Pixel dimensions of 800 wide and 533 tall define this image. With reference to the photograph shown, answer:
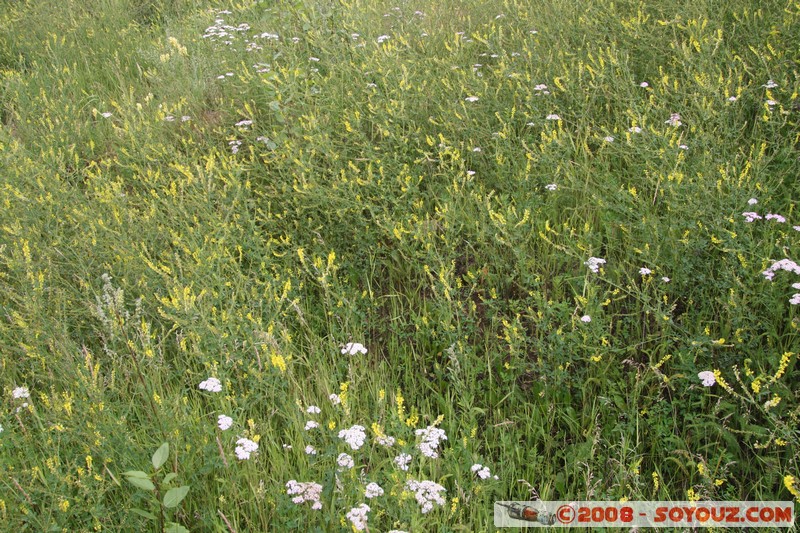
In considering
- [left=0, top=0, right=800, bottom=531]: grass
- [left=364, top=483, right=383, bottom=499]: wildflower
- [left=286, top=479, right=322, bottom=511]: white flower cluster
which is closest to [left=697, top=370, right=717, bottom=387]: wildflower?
[left=0, top=0, right=800, bottom=531]: grass

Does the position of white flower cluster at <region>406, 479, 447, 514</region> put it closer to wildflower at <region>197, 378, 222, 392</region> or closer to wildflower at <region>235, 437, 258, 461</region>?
wildflower at <region>235, 437, 258, 461</region>

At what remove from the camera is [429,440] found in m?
2.15

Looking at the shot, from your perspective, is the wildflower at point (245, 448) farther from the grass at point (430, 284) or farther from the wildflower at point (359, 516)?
the wildflower at point (359, 516)

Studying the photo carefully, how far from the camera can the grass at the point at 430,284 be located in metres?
2.29

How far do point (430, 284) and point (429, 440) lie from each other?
47.0 inches

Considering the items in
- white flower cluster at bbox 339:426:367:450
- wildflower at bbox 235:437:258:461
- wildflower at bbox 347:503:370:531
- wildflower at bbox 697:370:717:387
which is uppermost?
wildflower at bbox 235:437:258:461

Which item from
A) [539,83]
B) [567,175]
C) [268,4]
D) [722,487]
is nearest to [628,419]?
[722,487]

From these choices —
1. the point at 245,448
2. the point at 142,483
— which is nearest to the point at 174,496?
the point at 142,483

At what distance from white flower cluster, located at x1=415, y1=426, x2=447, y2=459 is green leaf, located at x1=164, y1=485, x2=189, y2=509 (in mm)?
753

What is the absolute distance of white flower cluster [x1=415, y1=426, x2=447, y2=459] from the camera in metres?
2.04

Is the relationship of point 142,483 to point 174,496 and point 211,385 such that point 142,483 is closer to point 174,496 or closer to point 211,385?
point 174,496

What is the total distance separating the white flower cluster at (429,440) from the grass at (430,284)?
0.07 m

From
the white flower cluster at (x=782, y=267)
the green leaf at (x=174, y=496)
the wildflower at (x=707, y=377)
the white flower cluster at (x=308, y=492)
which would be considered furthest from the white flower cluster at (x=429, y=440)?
the white flower cluster at (x=782, y=267)

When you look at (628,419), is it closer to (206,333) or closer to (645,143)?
(645,143)
